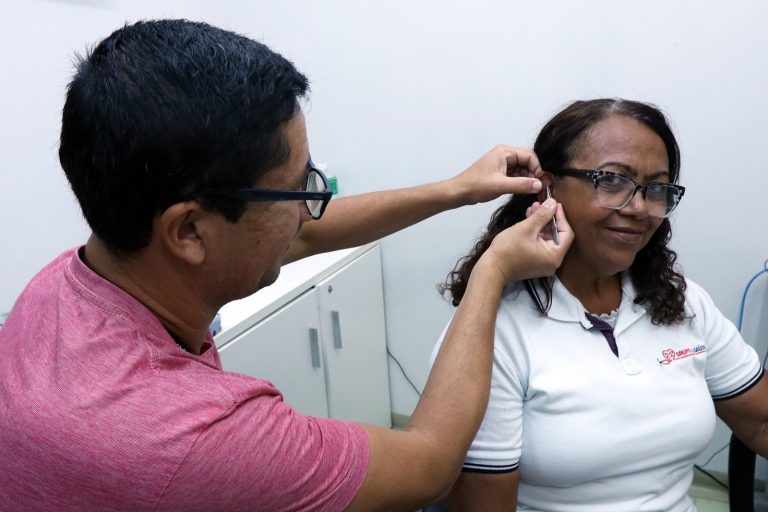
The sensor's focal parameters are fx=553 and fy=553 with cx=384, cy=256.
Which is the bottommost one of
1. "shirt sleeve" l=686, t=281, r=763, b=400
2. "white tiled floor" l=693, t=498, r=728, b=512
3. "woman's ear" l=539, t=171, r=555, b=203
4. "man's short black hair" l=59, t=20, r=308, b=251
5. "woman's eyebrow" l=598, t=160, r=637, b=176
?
"white tiled floor" l=693, t=498, r=728, b=512

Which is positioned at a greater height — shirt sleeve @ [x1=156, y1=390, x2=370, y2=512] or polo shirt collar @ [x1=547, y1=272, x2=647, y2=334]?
shirt sleeve @ [x1=156, y1=390, x2=370, y2=512]

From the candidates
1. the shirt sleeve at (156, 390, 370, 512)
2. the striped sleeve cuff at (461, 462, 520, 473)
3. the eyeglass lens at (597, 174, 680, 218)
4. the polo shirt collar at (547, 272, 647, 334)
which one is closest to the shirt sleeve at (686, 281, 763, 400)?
the polo shirt collar at (547, 272, 647, 334)

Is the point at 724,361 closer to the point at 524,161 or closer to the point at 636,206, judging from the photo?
the point at 636,206

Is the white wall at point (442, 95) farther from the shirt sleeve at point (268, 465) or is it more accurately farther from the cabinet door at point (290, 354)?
the shirt sleeve at point (268, 465)

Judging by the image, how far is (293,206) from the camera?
0.76 m

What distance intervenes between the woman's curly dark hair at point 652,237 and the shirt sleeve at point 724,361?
0.08 metres

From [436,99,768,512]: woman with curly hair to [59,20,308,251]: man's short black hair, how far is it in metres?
0.70

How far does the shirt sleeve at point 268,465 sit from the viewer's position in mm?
616

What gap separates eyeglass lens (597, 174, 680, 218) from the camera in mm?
1182

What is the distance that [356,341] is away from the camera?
2.22m

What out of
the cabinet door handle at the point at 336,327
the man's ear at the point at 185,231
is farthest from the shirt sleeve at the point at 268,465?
the cabinet door handle at the point at 336,327

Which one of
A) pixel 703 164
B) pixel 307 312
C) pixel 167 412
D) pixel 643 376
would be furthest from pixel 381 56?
pixel 167 412

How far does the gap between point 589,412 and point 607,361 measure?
0.12m

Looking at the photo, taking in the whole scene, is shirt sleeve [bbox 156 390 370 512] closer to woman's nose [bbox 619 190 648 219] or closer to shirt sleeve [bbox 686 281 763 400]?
woman's nose [bbox 619 190 648 219]
